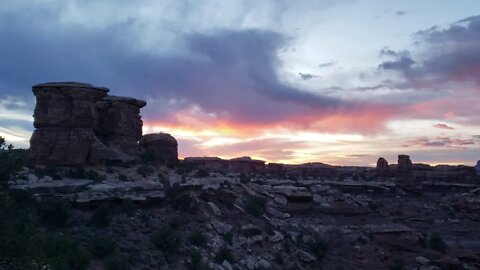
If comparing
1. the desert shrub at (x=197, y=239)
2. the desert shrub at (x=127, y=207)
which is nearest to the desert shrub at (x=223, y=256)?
the desert shrub at (x=197, y=239)

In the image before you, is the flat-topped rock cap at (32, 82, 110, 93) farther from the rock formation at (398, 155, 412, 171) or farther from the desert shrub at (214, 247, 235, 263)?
the rock formation at (398, 155, 412, 171)

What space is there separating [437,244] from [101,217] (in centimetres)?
2482

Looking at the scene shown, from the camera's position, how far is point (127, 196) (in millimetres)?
26641

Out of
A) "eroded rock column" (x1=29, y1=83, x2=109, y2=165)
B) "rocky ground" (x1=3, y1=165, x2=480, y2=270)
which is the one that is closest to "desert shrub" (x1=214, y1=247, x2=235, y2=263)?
"rocky ground" (x1=3, y1=165, x2=480, y2=270)

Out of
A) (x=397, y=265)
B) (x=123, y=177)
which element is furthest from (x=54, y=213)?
(x=397, y=265)

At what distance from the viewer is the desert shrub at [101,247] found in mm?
20531

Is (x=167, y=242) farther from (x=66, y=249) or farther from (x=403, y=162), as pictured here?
(x=403, y=162)

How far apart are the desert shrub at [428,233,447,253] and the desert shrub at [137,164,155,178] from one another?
20753 mm

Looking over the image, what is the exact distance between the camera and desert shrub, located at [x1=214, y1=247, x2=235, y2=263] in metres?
25.4

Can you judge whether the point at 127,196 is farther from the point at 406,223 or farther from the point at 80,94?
the point at 406,223

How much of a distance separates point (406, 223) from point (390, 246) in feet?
23.4

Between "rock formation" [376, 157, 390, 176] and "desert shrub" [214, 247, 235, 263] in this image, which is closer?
"desert shrub" [214, 247, 235, 263]

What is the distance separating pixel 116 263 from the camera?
19.6 m

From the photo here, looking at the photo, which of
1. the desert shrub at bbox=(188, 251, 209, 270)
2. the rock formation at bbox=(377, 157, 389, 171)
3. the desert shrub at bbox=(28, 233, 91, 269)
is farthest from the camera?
the rock formation at bbox=(377, 157, 389, 171)
